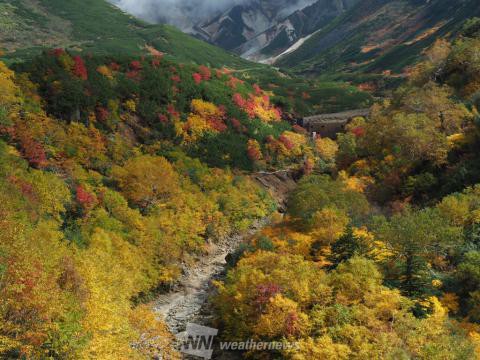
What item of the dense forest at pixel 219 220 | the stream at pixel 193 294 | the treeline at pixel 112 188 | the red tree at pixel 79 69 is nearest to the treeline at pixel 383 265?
the dense forest at pixel 219 220

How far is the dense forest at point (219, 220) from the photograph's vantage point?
3108cm

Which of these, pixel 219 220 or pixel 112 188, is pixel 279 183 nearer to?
pixel 219 220

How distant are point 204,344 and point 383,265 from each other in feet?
66.7

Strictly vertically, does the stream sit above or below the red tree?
below

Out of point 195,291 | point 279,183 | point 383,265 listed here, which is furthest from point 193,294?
point 279,183

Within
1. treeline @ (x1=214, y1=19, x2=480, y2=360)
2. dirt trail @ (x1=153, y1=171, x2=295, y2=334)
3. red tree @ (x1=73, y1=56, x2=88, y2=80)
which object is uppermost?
red tree @ (x1=73, y1=56, x2=88, y2=80)

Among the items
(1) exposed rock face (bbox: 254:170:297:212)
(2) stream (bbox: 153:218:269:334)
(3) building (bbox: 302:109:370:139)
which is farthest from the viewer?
(3) building (bbox: 302:109:370:139)

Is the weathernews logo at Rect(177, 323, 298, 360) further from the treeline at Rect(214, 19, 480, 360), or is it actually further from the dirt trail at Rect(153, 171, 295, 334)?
the dirt trail at Rect(153, 171, 295, 334)

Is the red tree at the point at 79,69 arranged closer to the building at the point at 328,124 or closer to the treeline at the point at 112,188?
the treeline at the point at 112,188

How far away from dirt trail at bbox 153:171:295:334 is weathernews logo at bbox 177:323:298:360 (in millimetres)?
1523

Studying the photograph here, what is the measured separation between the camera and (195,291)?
6100 cm

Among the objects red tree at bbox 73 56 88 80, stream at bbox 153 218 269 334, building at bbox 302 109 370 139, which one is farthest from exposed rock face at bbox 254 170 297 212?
red tree at bbox 73 56 88 80

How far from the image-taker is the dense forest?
31.1 meters

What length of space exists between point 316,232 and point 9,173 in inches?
1415
